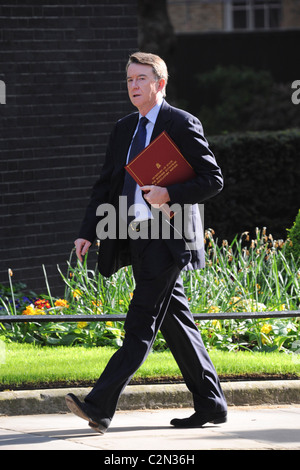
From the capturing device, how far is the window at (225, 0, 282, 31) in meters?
31.6

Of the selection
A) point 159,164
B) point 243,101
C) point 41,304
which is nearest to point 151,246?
point 159,164

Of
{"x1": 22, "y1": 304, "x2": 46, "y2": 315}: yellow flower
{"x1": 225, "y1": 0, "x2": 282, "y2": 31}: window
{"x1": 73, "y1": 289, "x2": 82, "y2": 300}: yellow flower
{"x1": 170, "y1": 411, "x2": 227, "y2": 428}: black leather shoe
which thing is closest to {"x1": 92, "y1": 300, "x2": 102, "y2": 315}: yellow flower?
{"x1": 73, "y1": 289, "x2": 82, "y2": 300}: yellow flower

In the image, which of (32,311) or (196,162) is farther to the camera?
(32,311)

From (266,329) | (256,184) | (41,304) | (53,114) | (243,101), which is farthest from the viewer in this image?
(243,101)

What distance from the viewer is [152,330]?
5551 millimetres

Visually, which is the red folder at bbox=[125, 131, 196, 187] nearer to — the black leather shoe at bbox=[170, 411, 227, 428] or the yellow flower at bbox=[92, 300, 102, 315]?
the black leather shoe at bbox=[170, 411, 227, 428]

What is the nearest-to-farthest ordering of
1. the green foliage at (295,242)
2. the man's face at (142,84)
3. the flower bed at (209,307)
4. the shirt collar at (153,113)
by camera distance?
the man's face at (142,84)
the shirt collar at (153,113)
the flower bed at (209,307)
the green foliage at (295,242)

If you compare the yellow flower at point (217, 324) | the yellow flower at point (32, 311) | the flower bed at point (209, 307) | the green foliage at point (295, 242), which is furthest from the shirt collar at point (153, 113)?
the green foliage at point (295, 242)

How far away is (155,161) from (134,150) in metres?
0.23

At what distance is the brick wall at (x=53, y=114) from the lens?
31.4 ft

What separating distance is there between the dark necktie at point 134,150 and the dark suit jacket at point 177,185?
0.12 ft

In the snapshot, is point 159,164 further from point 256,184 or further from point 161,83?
point 256,184

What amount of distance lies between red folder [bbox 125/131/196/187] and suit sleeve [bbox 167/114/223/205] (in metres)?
0.08

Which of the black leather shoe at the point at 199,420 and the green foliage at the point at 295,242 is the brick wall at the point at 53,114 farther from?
the black leather shoe at the point at 199,420
